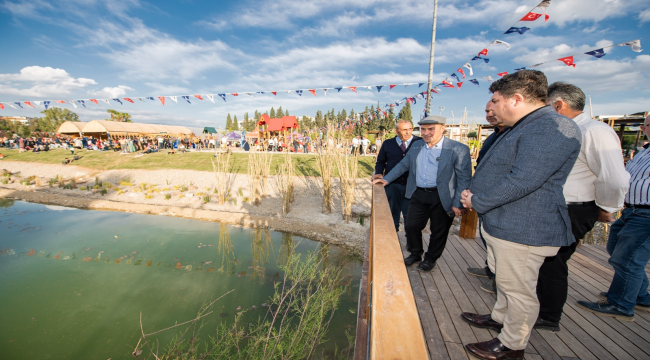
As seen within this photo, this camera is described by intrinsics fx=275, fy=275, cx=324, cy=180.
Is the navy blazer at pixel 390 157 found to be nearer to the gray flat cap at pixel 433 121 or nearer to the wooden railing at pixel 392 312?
the gray flat cap at pixel 433 121

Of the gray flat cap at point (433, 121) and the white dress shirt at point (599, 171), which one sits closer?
the white dress shirt at point (599, 171)

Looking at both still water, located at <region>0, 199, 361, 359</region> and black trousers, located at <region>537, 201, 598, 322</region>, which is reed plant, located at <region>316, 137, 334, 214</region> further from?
black trousers, located at <region>537, 201, 598, 322</region>

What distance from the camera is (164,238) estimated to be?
6902 mm

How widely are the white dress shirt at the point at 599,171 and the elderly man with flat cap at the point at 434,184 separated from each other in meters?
0.70

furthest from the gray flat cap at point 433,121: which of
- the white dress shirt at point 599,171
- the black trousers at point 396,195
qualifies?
the black trousers at point 396,195

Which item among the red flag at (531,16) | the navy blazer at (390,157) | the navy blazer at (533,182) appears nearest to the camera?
the navy blazer at (533,182)

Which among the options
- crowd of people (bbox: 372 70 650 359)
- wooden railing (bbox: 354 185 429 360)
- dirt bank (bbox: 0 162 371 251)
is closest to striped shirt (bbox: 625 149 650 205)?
crowd of people (bbox: 372 70 650 359)

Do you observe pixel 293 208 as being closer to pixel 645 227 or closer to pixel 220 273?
pixel 220 273

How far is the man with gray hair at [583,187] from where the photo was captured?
1.59 m

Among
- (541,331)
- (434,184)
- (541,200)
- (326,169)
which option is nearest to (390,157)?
(434,184)

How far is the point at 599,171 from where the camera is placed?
163cm

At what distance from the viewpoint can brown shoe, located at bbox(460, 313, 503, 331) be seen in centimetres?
182

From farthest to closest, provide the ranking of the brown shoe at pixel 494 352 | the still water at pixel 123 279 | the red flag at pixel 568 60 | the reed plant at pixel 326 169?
the reed plant at pixel 326 169 → the red flag at pixel 568 60 → the still water at pixel 123 279 → the brown shoe at pixel 494 352

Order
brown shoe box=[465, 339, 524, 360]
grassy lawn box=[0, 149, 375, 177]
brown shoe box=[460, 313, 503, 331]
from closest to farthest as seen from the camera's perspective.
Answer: brown shoe box=[465, 339, 524, 360] < brown shoe box=[460, 313, 503, 331] < grassy lawn box=[0, 149, 375, 177]
